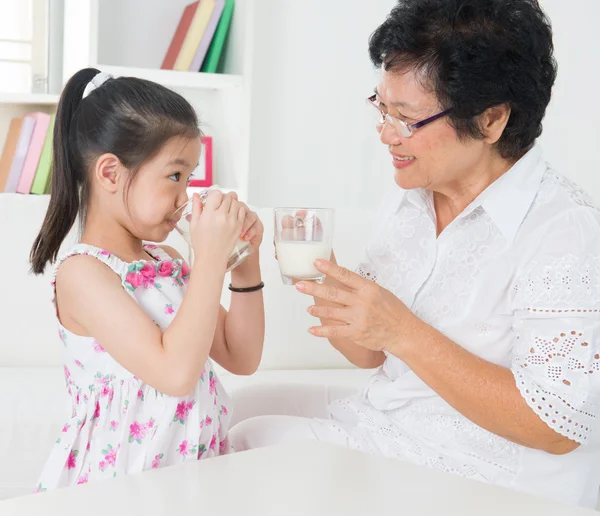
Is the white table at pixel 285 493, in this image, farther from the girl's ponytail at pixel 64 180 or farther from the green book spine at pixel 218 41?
the green book spine at pixel 218 41

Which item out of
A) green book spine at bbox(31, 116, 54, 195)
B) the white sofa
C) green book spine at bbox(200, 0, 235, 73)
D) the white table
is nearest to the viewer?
the white table

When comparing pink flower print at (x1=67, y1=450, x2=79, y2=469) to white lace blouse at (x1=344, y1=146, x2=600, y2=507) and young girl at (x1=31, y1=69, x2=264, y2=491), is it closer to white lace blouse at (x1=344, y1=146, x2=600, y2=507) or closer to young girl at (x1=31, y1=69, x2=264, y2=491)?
young girl at (x1=31, y1=69, x2=264, y2=491)

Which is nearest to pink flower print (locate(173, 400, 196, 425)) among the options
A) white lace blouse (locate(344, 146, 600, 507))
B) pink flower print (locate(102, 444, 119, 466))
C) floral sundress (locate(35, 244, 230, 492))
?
floral sundress (locate(35, 244, 230, 492))

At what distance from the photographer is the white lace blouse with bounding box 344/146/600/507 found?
1.41 meters

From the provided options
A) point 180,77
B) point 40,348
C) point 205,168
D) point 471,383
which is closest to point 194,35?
point 180,77

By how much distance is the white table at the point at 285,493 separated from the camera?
3.37 feet

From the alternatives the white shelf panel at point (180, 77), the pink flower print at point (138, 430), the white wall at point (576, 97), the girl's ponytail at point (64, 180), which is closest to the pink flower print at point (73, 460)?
the pink flower print at point (138, 430)

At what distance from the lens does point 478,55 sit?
1.53 metres

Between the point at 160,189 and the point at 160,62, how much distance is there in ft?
7.52

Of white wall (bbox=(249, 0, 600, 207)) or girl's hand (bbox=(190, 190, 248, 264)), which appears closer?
girl's hand (bbox=(190, 190, 248, 264))

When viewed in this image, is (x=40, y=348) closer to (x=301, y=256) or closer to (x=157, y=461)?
(x=157, y=461)

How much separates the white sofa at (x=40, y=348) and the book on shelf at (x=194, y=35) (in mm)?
1135

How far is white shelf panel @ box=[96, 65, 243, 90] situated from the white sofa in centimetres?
98

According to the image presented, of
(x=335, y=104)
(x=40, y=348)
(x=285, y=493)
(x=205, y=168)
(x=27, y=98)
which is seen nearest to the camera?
(x=285, y=493)
